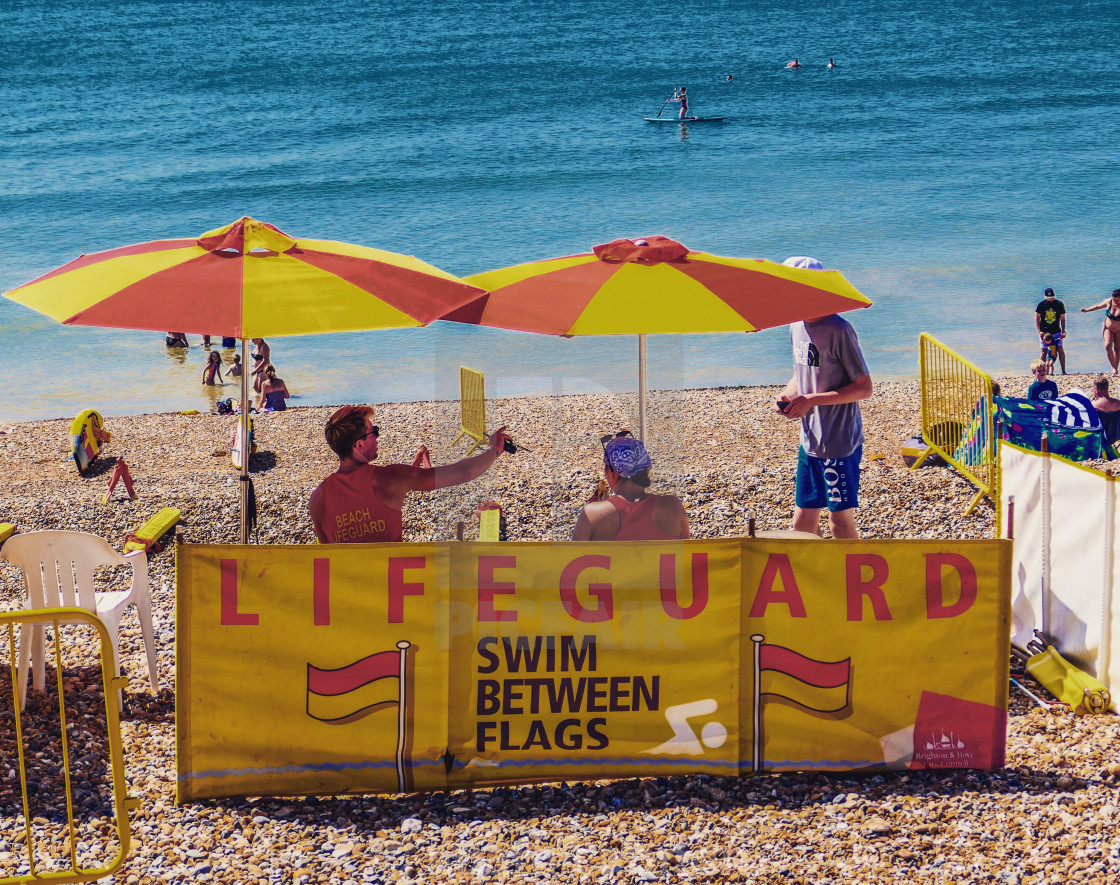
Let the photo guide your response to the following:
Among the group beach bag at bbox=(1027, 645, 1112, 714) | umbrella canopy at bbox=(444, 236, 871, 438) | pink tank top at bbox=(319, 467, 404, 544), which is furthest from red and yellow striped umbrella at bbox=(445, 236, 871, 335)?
beach bag at bbox=(1027, 645, 1112, 714)

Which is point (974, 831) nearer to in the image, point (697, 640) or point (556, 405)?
point (697, 640)

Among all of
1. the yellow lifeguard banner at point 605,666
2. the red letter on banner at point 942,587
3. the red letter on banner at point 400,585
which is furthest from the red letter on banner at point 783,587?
the red letter on banner at point 400,585

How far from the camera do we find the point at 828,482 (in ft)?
22.5

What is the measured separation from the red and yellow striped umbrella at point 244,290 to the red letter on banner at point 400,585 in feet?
3.82

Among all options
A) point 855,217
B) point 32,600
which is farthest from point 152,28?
point 32,600

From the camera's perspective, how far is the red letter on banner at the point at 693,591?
471 cm

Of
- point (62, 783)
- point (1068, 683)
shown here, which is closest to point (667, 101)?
point (1068, 683)

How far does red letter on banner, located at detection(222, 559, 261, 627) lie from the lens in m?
4.55

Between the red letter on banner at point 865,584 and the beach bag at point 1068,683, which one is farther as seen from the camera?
the beach bag at point 1068,683

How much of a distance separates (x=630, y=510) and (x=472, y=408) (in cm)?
804

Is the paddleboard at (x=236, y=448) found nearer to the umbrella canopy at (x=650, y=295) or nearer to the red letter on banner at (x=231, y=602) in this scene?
the umbrella canopy at (x=650, y=295)

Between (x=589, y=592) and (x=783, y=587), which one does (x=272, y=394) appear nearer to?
(x=589, y=592)

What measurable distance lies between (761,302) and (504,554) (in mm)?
1920

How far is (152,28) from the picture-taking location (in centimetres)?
9144
